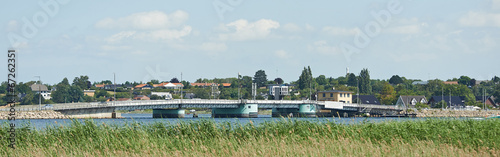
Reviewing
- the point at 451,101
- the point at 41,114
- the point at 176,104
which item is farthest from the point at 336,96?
the point at 41,114

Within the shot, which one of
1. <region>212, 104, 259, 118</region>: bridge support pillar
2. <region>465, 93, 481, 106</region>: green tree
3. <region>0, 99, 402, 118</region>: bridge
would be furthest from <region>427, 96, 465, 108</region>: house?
<region>212, 104, 259, 118</region>: bridge support pillar

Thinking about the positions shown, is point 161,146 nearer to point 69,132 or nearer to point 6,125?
point 69,132

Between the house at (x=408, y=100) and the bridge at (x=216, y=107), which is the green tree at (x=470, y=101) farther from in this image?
the bridge at (x=216, y=107)

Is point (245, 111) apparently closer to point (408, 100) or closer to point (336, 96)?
point (336, 96)

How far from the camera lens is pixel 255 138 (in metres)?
31.7

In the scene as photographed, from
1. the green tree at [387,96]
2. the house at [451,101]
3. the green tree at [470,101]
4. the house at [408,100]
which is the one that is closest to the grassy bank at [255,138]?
the house at [408,100]

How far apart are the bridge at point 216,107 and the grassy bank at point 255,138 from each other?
7804 cm

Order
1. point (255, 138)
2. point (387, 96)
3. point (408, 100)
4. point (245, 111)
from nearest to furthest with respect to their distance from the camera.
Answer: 1. point (255, 138)
2. point (245, 111)
3. point (408, 100)
4. point (387, 96)

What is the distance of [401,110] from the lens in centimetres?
14200

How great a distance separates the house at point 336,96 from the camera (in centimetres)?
16625

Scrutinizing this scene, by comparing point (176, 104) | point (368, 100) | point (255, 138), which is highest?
point (368, 100)

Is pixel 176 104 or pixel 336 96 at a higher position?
pixel 336 96

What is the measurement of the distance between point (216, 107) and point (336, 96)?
4990 cm

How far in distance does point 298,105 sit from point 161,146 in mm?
114442
